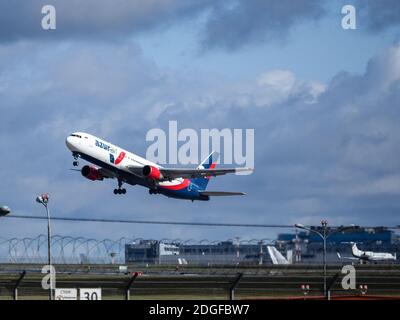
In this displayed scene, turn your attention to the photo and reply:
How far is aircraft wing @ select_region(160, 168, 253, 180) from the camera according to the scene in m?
118

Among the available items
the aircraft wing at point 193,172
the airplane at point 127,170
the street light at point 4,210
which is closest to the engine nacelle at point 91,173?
the airplane at point 127,170

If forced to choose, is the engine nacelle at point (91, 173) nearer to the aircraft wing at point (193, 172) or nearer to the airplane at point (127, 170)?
the airplane at point (127, 170)

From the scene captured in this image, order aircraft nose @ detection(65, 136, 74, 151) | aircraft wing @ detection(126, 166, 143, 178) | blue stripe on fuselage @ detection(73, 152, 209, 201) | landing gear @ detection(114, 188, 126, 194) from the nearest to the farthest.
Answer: aircraft nose @ detection(65, 136, 74, 151) < blue stripe on fuselage @ detection(73, 152, 209, 201) < aircraft wing @ detection(126, 166, 143, 178) < landing gear @ detection(114, 188, 126, 194)

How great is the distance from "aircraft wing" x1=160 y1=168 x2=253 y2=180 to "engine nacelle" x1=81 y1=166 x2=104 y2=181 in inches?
309

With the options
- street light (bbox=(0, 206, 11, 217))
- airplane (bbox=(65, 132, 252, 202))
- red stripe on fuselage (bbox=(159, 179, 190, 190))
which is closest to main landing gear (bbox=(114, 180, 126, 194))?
airplane (bbox=(65, 132, 252, 202))

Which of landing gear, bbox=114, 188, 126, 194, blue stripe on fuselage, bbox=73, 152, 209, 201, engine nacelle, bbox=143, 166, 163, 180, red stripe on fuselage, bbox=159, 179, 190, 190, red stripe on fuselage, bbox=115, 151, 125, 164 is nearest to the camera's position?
blue stripe on fuselage, bbox=73, 152, 209, 201

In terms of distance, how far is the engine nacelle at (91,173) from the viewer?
122 m

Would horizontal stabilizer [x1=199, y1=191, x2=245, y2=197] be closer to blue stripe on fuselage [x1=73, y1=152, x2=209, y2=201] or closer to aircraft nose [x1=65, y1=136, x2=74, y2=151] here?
blue stripe on fuselage [x1=73, y1=152, x2=209, y2=201]

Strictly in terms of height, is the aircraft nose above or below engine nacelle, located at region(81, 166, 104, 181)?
above

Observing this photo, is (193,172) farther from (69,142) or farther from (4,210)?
(4,210)

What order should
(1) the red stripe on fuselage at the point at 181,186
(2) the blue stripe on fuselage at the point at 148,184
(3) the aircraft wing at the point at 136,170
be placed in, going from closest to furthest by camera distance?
1. (2) the blue stripe on fuselage at the point at 148,184
2. (3) the aircraft wing at the point at 136,170
3. (1) the red stripe on fuselage at the point at 181,186

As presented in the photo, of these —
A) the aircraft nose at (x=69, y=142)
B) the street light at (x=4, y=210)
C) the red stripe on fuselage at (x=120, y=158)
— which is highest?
the aircraft nose at (x=69, y=142)

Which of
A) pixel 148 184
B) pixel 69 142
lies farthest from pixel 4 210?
pixel 148 184

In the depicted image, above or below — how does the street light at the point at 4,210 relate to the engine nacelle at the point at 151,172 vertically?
below
